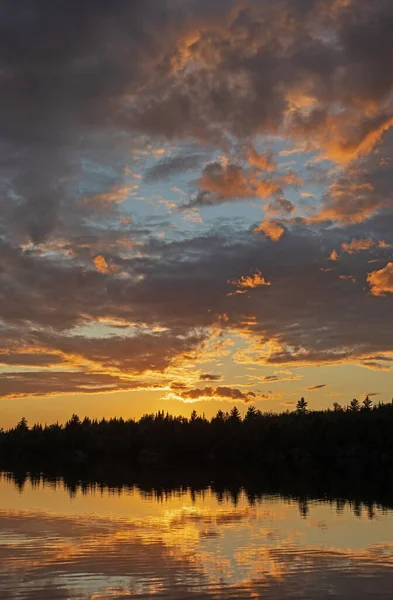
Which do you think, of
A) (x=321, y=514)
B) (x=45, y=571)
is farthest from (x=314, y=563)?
(x=321, y=514)

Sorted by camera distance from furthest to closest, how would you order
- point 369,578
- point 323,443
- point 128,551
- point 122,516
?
point 323,443 < point 122,516 < point 128,551 < point 369,578

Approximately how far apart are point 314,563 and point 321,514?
24.7m

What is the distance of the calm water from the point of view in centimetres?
2648

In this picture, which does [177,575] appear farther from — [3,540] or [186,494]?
[186,494]

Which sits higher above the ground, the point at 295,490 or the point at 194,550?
the point at 295,490

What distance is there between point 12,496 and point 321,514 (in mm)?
34751

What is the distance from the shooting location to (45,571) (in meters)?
29.6

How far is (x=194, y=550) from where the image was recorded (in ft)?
120

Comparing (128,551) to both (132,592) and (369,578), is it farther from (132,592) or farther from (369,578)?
(369,578)

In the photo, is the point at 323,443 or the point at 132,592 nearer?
the point at 132,592

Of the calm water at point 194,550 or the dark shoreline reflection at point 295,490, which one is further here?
the dark shoreline reflection at point 295,490

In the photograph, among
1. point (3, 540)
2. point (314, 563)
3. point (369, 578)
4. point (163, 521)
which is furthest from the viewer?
point (163, 521)

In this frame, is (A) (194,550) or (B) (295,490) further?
(B) (295,490)

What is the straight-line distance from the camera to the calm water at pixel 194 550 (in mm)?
26484
